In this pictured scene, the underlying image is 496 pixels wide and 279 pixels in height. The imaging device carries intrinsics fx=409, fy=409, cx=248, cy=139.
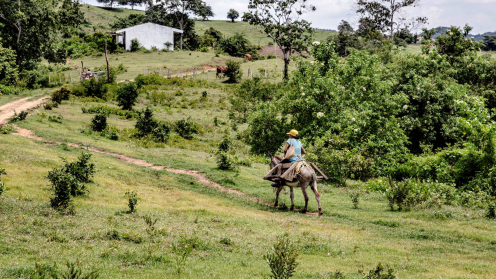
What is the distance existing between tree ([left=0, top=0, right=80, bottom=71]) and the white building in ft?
99.7

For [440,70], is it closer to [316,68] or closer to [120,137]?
[316,68]

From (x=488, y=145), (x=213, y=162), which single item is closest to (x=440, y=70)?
(x=488, y=145)

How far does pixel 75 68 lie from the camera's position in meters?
61.4

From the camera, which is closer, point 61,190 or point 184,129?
point 61,190

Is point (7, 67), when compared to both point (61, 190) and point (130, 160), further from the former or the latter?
point (61, 190)

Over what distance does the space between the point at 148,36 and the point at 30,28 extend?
3637 cm

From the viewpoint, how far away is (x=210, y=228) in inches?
494

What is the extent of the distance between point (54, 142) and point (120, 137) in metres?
5.40

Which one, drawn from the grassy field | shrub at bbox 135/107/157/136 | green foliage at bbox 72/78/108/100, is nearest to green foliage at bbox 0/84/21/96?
green foliage at bbox 72/78/108/100

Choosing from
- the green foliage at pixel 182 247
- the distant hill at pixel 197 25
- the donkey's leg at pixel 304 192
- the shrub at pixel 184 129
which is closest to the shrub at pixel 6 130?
the shrub at pixel 184 129

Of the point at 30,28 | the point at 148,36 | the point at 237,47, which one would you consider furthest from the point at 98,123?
the point at 237,47

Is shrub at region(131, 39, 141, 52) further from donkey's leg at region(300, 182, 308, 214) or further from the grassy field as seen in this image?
donkey's leg at region(300, 182, 308, 214)

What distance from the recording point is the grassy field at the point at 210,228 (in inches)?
357

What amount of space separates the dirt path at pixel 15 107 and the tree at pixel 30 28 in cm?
962
